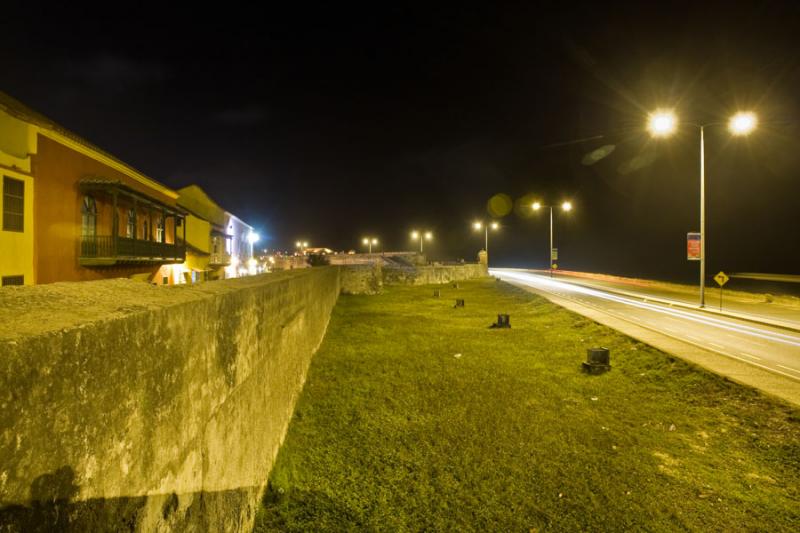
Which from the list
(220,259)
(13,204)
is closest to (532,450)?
(13,204)

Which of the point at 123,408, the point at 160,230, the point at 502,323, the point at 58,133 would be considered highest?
the point at 58,133

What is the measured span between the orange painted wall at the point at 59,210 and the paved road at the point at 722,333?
21.2 meters

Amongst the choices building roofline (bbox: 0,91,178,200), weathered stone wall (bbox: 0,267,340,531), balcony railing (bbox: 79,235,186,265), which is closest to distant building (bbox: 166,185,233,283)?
balcony railing (bbox: 79,235,186,265)

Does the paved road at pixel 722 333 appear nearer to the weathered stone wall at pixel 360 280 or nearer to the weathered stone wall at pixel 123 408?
the weathered stone wall at pixel 123 408

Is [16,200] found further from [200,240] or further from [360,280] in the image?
[360,280]

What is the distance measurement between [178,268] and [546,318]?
23.5 meters

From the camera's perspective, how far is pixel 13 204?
1356 centimetres

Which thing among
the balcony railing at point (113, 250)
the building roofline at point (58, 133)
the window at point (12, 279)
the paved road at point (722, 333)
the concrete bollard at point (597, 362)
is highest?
the building roofline at point (58, 133)

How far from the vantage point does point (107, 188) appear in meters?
17.2

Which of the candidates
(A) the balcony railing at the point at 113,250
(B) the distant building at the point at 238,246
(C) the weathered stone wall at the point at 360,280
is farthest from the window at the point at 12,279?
(B) the distant building at the point at 238,246

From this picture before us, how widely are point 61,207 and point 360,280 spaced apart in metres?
20.2

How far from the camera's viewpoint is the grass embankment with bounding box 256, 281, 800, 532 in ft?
18.5

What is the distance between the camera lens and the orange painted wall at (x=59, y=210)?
14578 millimetres

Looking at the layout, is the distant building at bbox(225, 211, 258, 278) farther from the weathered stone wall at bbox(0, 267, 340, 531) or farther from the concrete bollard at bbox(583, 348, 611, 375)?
the weathered stone wall at bbox(0, 267, 340, 531)
